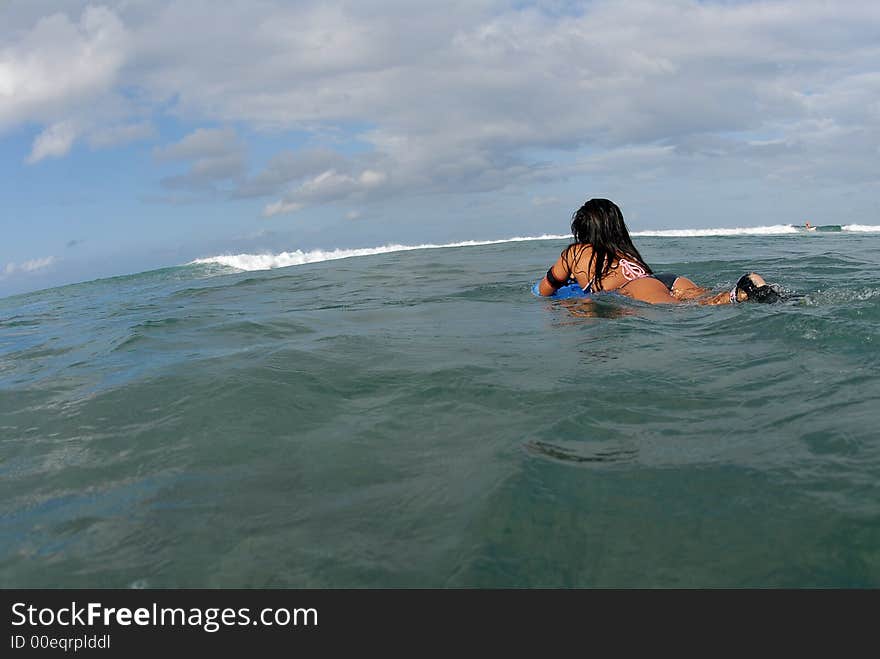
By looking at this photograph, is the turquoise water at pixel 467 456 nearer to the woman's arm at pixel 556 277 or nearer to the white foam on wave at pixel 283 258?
the woman's arm at pixel 556 277

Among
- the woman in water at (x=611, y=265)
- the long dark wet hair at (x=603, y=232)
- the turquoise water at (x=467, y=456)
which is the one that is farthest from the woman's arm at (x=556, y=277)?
the turquoise water at (x=467, y=456)

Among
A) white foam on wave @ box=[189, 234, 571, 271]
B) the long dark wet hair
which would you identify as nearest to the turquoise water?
the long dark wet hair

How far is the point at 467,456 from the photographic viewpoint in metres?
2.91

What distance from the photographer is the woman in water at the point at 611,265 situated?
6.36m

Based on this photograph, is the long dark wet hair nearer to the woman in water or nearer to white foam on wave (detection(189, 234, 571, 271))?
the woman in water

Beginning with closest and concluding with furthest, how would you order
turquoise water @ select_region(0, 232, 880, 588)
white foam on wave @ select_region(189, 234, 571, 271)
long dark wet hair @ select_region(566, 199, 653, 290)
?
turquoise water @ select_region(0, 232, 880, 588) → long dark wet hair @ select_region(566, 199, 653, 290) → white foam on wave @ select_region(189, 234, 571, 271)

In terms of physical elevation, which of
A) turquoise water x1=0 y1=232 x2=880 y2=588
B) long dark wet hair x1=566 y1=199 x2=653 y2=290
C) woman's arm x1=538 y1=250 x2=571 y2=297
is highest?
long dark wet hair x1=566 y1=199 x2=653 y2=290

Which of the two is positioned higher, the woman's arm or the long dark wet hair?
the long dark wet hair

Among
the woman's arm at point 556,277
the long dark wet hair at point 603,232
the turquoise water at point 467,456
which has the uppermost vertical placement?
the long dark wet hair at point 603,232

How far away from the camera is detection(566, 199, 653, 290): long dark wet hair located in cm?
662

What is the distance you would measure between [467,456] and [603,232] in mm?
4343

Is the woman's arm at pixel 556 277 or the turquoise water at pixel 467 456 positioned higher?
the woman's arm at pixel 556 277
